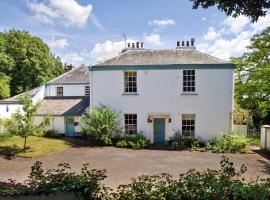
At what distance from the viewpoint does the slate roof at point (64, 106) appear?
2872cm

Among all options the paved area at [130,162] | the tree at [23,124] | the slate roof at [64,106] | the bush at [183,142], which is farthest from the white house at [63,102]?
the bush at [183,142]

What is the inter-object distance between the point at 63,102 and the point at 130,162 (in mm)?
16813

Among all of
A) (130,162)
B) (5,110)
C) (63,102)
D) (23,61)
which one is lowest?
(130,162)

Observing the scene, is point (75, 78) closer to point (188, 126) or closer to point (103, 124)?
point (103, 124)

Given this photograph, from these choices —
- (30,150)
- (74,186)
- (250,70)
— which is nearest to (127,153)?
(30,150)

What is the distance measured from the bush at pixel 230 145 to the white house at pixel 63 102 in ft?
43.4

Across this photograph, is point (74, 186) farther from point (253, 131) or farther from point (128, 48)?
point (253, 131)

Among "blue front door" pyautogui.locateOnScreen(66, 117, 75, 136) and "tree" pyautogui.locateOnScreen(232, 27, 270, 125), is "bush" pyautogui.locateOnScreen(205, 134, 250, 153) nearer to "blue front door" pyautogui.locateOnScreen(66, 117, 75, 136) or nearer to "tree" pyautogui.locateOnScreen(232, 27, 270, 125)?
"tree" pyautogui.locateOnScreen(232, 27, 270, 125)

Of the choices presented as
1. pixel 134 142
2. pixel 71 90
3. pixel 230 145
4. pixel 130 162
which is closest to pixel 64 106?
pixel 71 90

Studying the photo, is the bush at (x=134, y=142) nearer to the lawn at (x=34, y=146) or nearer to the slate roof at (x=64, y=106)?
the lawn at (x=34, y=146)

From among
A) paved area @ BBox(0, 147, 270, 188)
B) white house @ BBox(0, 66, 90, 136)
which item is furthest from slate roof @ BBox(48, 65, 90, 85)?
paved area @ BBox(0, 147, 270, 188)

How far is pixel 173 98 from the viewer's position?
2345cm

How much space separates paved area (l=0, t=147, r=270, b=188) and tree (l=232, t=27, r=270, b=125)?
38.3 feet

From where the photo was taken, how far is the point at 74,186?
19.6ft
